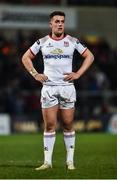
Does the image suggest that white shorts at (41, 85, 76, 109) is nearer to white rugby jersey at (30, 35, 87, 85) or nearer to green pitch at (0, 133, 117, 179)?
white rugby jersey at (30, 35, 87, 85)

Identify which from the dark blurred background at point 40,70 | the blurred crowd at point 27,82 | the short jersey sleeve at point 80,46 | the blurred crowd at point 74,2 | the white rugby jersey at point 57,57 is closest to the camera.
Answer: the white rugby jersey at point 57,57

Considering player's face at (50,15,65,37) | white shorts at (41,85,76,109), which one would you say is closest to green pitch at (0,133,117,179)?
white shorts at (41,85,76,109)

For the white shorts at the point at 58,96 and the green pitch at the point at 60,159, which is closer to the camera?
the green pitch at the point at 60,159

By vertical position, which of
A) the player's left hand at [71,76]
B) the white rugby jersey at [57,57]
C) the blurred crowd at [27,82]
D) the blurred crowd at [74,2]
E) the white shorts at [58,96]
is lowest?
the blurred crowd at [27,82]

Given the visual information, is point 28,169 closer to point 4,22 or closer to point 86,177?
point 86,177

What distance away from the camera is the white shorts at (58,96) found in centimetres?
1348

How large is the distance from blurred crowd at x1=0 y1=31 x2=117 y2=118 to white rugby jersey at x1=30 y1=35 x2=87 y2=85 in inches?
584

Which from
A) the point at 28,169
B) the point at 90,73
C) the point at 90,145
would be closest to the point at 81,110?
the point at 90,73

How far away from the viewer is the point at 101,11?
32.6 m

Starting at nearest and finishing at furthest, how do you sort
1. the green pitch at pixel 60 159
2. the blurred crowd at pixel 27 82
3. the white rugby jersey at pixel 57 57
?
the green pitch at pixel 60 159, the white rugby jersey at pixel 57 57, the blurred crowd at pixel 27 82

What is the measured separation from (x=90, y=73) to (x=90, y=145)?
8727 mm

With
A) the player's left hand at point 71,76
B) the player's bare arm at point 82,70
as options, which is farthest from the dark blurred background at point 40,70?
the player's left hand at point 71,76

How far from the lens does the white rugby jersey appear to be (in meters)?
13.4

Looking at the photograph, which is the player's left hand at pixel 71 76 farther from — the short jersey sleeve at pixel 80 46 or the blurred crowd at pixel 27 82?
the blurred crowd at pixel 27 82
